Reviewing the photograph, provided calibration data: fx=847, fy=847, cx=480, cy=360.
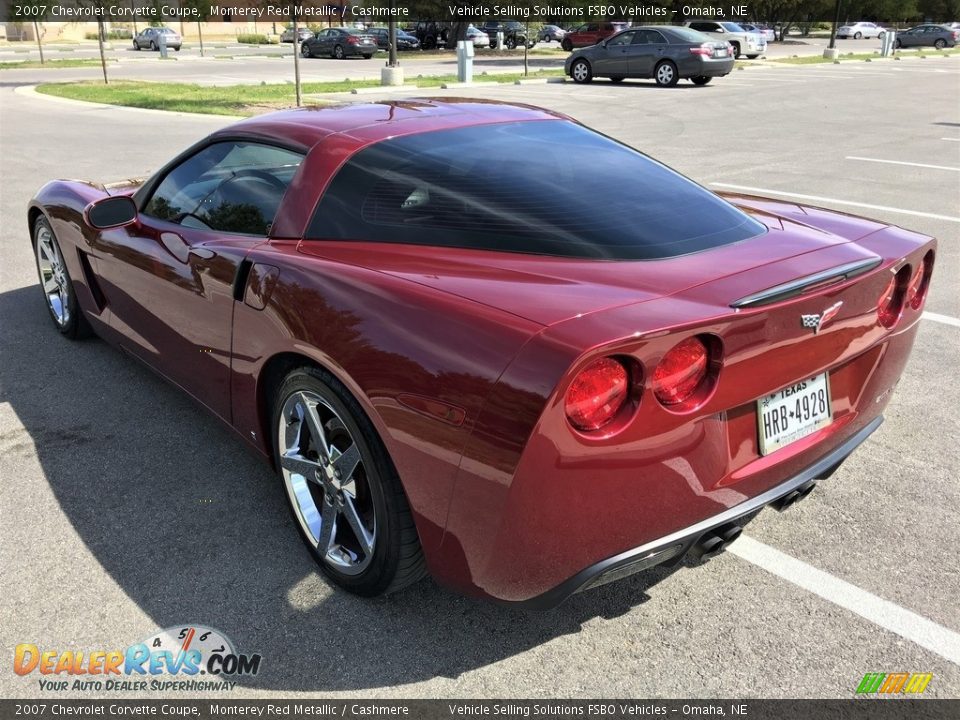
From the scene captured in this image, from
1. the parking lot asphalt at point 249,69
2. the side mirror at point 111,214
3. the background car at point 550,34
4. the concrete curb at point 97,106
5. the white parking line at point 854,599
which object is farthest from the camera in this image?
the background car at point 550,34

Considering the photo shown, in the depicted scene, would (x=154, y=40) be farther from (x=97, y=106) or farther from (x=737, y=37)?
(x=97, y=106)

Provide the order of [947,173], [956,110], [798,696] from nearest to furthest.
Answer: [798,696] → [947,173] → [956,110]

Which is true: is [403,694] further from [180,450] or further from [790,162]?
[790,162]

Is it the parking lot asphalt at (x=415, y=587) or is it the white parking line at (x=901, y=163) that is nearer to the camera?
the parking lot asphalt at (x=415, y=587)

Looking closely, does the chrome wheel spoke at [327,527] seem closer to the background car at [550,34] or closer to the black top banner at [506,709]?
the black top banner at [506,709]

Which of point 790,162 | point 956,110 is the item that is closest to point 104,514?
point 790,162

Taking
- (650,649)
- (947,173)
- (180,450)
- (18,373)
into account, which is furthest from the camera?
(947,173)

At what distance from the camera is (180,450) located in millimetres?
3738

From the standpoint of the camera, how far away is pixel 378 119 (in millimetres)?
3246

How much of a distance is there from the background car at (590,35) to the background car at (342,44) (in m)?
10.3

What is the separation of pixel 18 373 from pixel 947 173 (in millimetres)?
10604

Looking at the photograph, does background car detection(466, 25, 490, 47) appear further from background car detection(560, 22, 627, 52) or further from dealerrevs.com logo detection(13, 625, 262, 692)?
dealerrevs.com logo detection(13, 625, 262, 692)

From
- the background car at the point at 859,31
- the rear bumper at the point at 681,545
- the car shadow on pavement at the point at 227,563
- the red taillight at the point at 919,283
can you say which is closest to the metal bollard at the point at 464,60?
the car shadow on pavement at the point at 227,563

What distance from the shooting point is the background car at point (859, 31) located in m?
64.6
